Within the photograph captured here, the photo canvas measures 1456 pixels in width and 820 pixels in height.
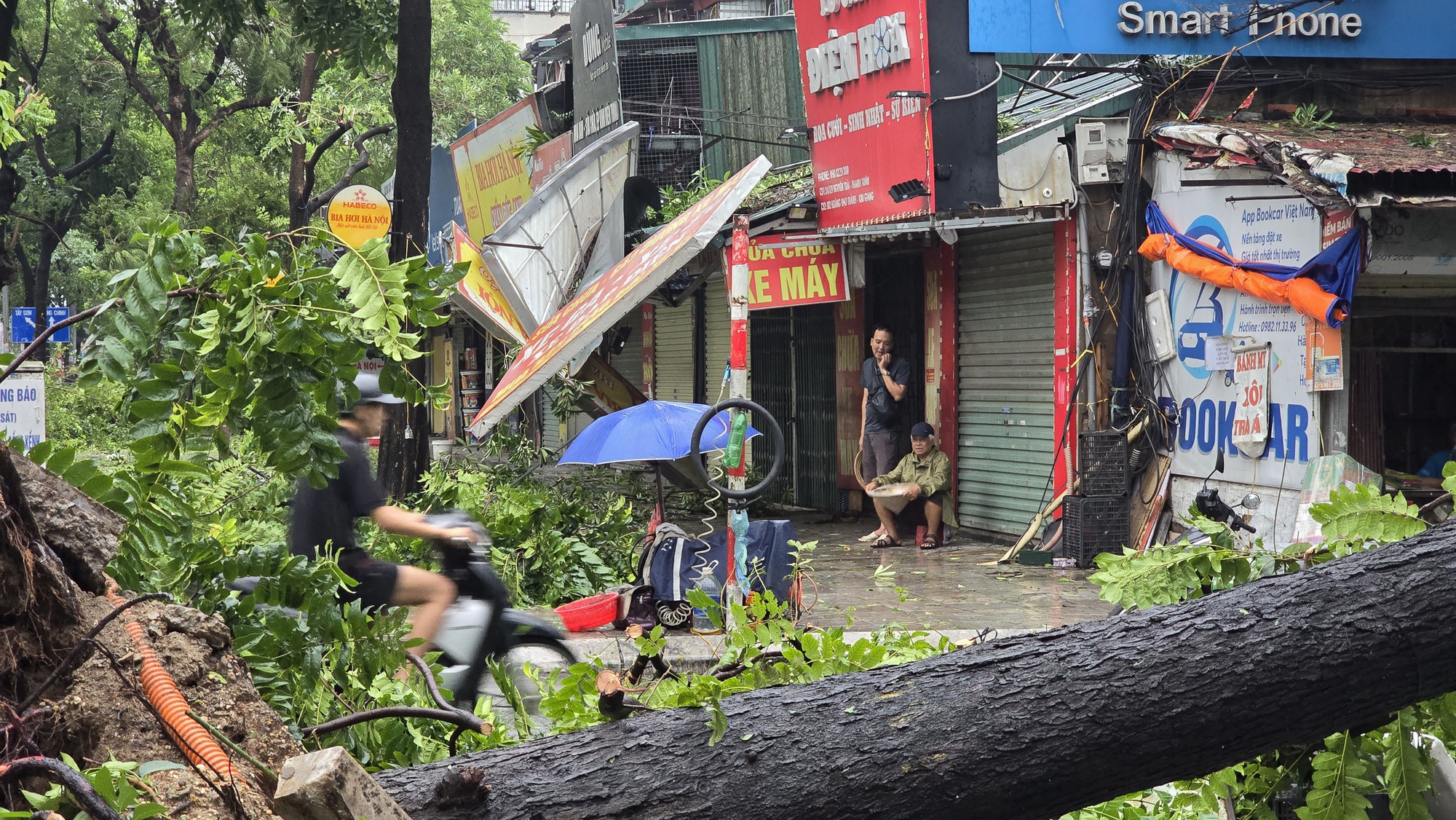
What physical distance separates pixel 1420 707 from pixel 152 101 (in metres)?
26.1

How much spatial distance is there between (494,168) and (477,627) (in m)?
14.2

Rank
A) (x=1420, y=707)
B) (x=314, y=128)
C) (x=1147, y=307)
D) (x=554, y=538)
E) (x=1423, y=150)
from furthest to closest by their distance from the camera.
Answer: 1. (x=314, y=128)
2. (x=1147, y=307)
3. (x=554, y=538)
4. (x=1423, y=150)
5. (x=1420, y=707)

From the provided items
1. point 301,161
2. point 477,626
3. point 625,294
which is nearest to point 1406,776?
point 477,626

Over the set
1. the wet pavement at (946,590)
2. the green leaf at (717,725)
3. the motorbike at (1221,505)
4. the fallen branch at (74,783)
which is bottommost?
the wet pavement at (946,590)

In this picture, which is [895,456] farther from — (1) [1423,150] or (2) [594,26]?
(2) [594,26]

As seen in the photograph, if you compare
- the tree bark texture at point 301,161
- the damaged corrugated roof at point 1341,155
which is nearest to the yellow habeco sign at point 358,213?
the damaged corrugated roof at point 1341,155

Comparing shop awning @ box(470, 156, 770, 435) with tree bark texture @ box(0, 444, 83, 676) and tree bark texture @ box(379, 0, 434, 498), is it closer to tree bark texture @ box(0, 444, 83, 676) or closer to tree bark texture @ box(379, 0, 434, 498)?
tree bark texture @ box(379, 0, 434, 498)

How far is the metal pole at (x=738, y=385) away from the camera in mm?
6609

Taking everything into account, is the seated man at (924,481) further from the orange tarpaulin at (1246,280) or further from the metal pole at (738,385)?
the metal pole at (738,385)

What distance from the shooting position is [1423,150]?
8.13 meters

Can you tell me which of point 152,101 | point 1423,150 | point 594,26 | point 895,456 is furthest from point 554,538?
point 152,101

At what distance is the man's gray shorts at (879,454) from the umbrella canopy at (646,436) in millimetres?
2991

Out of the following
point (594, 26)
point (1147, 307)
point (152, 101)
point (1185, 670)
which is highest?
point (152, 101)

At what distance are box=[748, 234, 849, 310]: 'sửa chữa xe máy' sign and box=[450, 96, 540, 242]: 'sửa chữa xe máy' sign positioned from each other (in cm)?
608
